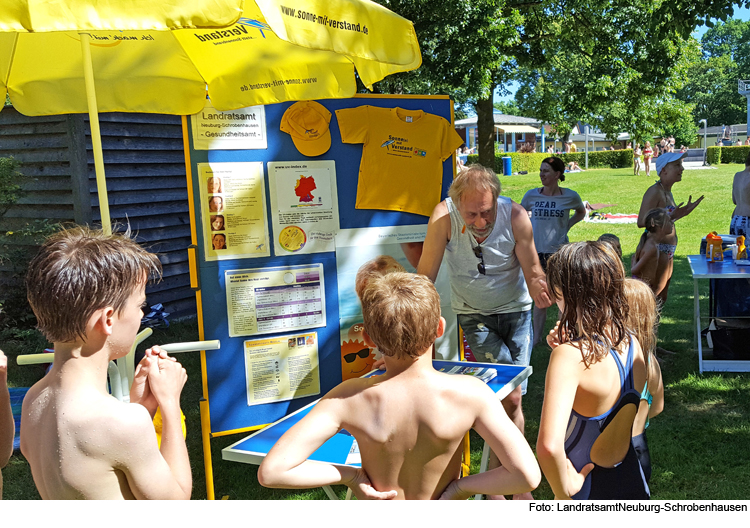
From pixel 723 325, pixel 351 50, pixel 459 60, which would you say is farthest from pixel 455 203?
pixel 459 60

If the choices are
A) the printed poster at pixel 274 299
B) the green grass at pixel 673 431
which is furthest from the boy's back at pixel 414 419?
the green grass at pixel 673 431

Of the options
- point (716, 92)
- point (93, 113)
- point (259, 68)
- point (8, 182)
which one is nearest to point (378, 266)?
point (259, 68)

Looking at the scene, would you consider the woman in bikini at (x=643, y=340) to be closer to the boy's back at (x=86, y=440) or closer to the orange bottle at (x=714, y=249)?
the boy's back at (x=86, y=440)

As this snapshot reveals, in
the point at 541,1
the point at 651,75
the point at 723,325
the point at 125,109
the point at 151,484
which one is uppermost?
the point at 541,1

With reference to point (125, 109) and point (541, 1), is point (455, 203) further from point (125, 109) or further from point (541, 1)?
point (541, 1)

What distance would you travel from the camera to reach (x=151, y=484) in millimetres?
1372

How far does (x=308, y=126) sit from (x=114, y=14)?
1.47 metres

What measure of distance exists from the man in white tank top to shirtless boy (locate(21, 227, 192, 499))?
76.2 inches

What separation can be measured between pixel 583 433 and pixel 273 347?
1.86 m

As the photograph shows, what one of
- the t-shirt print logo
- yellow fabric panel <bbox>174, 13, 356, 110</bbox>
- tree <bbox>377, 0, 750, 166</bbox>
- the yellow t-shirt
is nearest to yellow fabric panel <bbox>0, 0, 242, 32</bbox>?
yellow fabric panel <bbox>174, 13, 356, 110</bbox>

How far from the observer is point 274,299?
10.8 feet

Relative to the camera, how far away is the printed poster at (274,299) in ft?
10.6

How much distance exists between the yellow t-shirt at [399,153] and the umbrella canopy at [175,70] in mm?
218

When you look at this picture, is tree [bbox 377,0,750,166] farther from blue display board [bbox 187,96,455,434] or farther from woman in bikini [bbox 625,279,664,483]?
woman in bikini [bbox 625,279,664,483]
